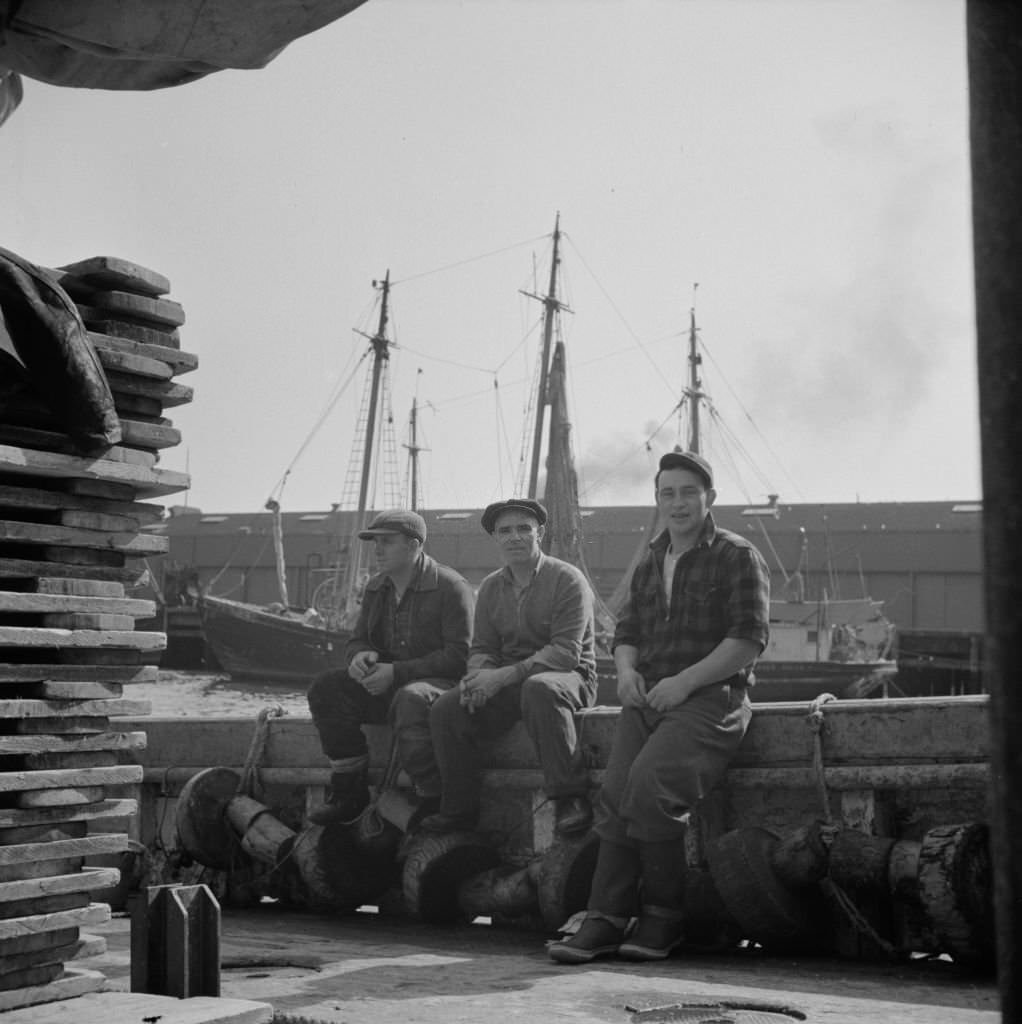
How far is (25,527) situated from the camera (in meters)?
3.98

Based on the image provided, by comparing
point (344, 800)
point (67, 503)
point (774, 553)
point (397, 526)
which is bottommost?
point (344, 800)

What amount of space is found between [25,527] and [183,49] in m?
1.53

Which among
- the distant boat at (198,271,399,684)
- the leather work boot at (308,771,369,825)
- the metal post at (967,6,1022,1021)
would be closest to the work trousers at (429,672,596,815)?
the leather work boot at (308,771,369,825)

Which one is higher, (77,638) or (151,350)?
(151,350)

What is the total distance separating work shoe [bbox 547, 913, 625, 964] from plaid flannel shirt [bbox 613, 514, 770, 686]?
3.82 feet

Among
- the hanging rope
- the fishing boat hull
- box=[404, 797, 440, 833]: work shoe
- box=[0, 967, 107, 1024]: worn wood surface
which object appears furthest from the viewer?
the fishing boat hull

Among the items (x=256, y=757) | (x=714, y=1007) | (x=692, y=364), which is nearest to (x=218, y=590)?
(x=692, y=364)

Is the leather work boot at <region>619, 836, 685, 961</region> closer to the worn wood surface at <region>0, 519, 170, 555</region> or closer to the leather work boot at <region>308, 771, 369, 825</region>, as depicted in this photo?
the leather work boot at <region>308, 771, 369, 825</region>

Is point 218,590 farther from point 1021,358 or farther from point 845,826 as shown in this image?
point 1021,358

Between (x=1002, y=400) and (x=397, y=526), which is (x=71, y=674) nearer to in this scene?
(x=1002, y=400)

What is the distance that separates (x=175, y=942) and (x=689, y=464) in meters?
3.34

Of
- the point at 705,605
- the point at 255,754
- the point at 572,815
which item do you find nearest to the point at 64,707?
the point at 705,605

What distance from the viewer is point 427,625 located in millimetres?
7777

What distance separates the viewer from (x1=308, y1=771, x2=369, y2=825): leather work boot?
7.62 m
